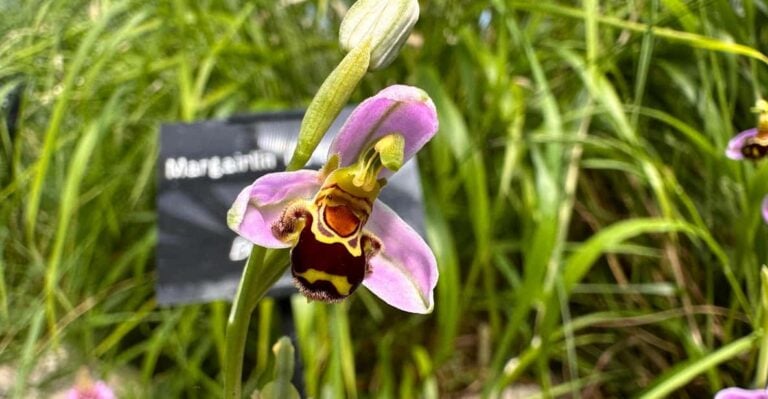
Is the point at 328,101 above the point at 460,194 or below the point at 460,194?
above

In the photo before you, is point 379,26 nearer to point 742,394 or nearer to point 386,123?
point 386,123

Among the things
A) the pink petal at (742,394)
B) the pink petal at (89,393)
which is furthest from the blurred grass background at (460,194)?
the pink petal at (742,394)

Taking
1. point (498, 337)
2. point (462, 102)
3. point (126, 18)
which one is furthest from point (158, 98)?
point (498, 337)

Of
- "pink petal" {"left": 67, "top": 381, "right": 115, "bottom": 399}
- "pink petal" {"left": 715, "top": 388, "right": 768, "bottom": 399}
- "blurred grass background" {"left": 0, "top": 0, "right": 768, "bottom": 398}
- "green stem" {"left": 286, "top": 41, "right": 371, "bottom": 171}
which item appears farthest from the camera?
"blurred grass background" {"left": 0, "top": 0, "right": 768, "bottom": 398}

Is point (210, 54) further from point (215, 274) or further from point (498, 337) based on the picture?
point (498, 337)

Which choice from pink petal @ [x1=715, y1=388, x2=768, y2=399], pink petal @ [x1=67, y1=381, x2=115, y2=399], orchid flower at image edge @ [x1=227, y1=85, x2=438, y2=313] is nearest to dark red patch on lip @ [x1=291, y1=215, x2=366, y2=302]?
orchid flower at image edge @ [x1=227, y1=85, x2=438, y2=313]

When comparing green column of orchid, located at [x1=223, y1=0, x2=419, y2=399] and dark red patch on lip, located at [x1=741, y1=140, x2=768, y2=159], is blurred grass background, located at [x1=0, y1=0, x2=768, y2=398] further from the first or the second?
green column of orchid, located at [x1=223, y1=0, x2=419, y2=399]

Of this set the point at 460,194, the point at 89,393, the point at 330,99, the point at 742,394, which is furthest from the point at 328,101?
the point at 460,194

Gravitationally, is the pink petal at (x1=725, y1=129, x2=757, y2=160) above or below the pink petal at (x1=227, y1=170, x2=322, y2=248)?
above
